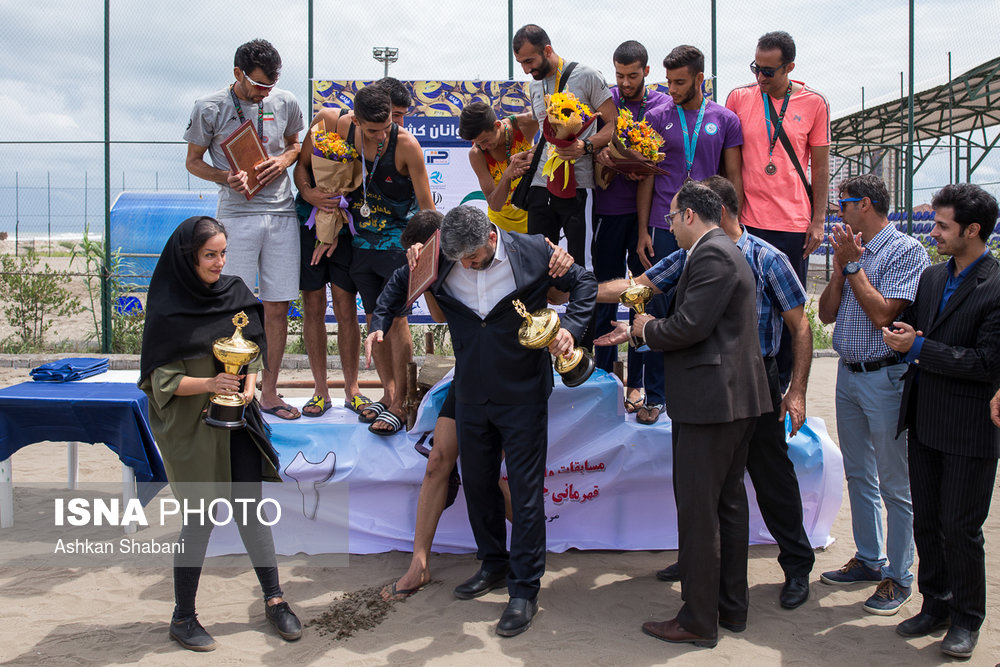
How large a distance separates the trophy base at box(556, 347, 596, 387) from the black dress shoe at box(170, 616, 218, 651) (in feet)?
6.56

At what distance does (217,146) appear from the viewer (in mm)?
5082

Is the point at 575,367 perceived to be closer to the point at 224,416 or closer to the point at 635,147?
the point at 224,416

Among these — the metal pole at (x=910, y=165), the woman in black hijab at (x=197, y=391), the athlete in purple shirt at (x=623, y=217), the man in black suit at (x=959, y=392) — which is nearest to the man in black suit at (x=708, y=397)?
the man in black suit at (x=959, y=392)

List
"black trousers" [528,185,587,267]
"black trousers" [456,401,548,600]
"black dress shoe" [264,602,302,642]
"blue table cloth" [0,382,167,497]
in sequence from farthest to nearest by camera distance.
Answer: "black trousers" [528,185,587,267], "blue table cloth" [0,382,167,497], "black trousers" [456,401,548,600], "black dress shoe" [264,602,302,642]

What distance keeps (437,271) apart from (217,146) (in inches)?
85.4

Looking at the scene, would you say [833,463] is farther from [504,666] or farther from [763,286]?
[504,666]

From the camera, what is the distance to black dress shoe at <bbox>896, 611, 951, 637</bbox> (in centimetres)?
368

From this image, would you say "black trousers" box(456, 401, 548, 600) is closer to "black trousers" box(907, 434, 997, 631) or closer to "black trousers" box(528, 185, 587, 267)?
"black trousers" box(528, 185, 587, 267)

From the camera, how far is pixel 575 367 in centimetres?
355

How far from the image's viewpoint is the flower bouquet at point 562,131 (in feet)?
14.9

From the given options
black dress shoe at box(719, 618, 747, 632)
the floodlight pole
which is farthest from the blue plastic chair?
black dress shoe at box(719, 618, 747, 632)

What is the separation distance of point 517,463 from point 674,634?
1.05 metres

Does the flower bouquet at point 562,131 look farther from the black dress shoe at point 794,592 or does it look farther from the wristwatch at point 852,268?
the black dress shoe at point 794,592

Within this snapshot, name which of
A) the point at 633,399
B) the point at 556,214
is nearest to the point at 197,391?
the point at 556,214
